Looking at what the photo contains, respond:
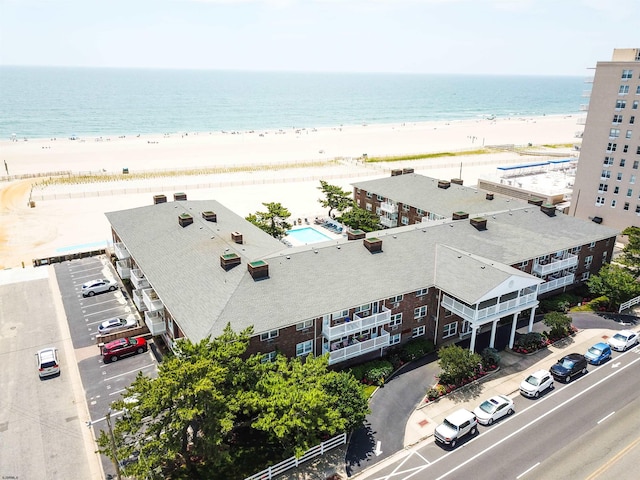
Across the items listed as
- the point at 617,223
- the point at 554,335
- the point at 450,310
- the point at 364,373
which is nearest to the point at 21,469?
the point at 364,373

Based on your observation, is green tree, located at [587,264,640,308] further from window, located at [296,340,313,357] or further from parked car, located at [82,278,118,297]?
parked car, located at [82,278,118,297]

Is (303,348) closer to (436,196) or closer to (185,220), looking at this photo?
(185,220)

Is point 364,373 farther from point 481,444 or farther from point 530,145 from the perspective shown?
point 530,145

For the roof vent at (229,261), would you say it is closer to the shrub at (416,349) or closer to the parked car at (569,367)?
the shrub at (416,349)

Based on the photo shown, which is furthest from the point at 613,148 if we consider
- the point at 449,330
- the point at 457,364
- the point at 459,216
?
the point at 457,364

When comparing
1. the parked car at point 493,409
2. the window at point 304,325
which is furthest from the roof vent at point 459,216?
the window at point 304,325
